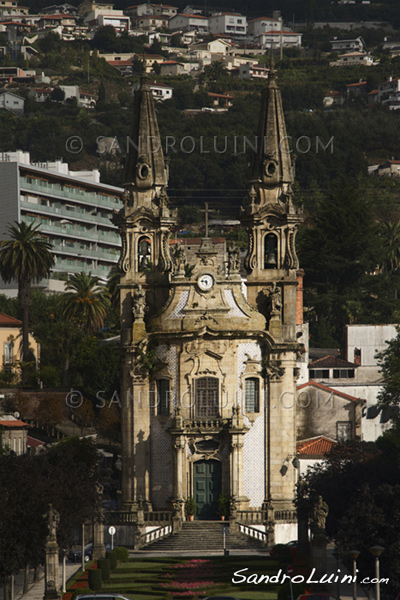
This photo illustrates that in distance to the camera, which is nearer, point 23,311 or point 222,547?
point 222,547

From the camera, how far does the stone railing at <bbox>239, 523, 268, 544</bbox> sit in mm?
96812

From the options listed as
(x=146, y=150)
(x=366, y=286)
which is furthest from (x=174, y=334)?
(x=366, y=286)

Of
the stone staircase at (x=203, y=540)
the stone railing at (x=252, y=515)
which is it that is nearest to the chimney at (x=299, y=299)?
the stone railing at (x=252, y=515)

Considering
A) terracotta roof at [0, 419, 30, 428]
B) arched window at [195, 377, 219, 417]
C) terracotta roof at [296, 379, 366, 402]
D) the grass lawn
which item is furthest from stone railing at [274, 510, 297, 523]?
terracotta roof at [296, 379, 366, 402]

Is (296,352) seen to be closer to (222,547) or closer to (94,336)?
(222,547)

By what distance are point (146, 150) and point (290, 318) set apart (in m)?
14.7

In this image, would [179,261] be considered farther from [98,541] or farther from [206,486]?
[98,541]

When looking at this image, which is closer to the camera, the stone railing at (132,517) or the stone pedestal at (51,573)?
the stone pedestal at (51,573)

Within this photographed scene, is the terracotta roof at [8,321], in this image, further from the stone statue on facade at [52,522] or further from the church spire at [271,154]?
the stone statue on facade at [52,522]

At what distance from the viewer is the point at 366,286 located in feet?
512

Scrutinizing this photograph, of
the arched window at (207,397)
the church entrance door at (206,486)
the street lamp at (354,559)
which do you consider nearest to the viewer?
the street lamp at (354,559)

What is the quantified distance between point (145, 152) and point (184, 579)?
112 feet

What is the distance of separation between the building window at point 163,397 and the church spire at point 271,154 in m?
13.4

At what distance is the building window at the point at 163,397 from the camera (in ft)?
336
